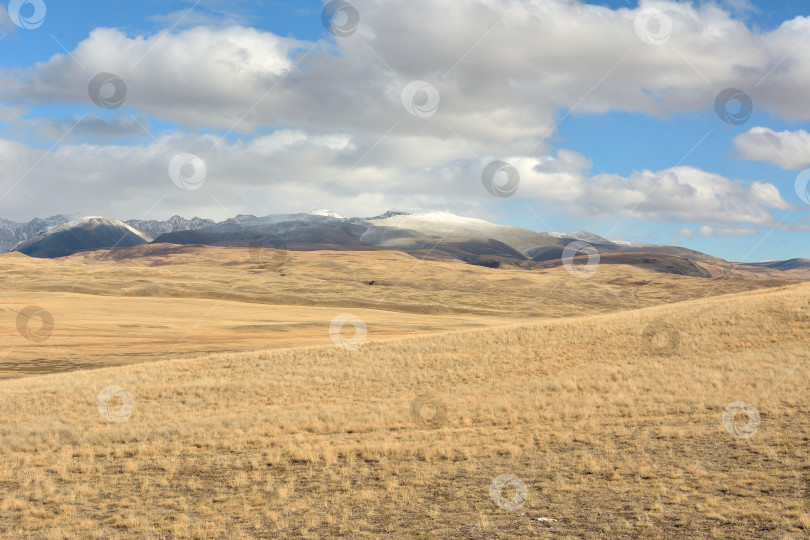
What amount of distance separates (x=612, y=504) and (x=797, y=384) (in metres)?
16.2

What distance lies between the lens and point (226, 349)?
56469mm

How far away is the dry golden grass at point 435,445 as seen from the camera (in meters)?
13.1

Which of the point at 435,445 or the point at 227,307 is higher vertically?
the point at 435,445

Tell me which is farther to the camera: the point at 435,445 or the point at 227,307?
the point at 227,307

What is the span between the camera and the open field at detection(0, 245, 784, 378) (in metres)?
57.5

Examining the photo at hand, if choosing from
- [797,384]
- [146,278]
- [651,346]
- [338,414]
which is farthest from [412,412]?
[146,278]

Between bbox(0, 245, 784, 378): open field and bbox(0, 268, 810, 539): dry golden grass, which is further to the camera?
bbox(0, 245, 784, 378): open field

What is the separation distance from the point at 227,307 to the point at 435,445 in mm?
94927

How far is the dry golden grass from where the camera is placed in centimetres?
1312

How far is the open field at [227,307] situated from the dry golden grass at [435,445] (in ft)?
66.5

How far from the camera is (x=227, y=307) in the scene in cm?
10831

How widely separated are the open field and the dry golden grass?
2028 cm

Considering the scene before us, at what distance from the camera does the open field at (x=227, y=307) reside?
57469 millimetres

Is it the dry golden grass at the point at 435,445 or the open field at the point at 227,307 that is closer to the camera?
the dry golden grass at the point at 435,445
